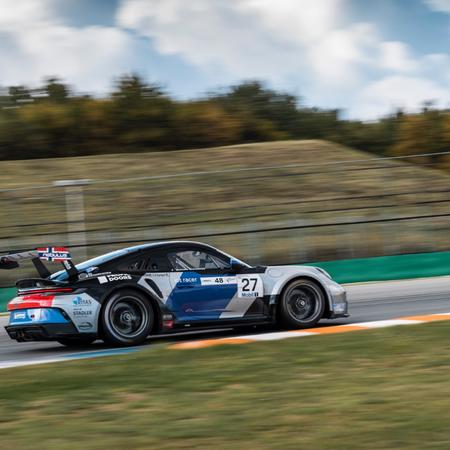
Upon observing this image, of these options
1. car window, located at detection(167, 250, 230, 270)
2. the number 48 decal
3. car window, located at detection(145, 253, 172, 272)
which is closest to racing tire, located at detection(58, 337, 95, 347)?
car window, located at detection(145, 253, 172, 272)

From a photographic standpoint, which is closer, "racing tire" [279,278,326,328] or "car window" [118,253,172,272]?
"car window" [118,253,172,272]

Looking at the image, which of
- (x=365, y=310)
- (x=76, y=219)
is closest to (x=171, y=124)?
(x=76, y=219)

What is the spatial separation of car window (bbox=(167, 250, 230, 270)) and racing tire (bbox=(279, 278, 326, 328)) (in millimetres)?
859

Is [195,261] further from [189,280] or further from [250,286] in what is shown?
[250,286]

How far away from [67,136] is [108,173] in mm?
8208

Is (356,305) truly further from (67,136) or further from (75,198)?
(67,136)

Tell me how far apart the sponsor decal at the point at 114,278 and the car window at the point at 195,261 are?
649mm

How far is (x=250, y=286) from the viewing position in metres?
11.4

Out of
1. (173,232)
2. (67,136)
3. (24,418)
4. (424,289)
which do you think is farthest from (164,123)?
(24,418)

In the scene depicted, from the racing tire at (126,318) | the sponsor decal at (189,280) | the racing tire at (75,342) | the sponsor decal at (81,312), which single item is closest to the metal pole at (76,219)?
the racing tire at (75,342)

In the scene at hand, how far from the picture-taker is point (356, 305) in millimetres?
15625

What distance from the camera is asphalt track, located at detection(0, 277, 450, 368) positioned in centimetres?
1056

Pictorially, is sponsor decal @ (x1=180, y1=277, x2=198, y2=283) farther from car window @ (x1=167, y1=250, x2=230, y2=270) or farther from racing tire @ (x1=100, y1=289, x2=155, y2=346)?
racing tire @ (x1=100, y1=289, x2=155, y2=346)

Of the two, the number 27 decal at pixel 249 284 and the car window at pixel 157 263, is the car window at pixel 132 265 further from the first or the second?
the number 27 decal at pixel 249 284
